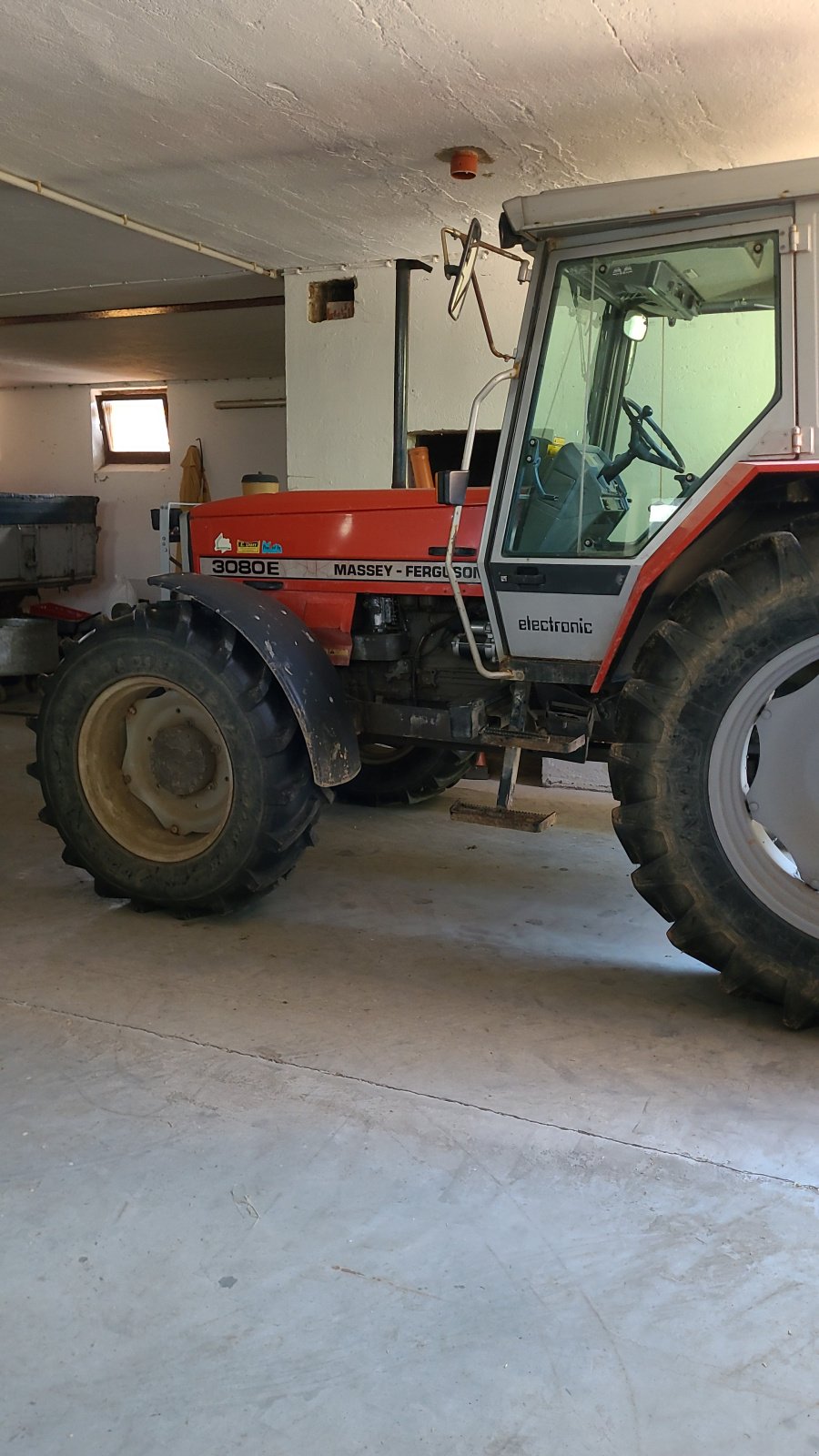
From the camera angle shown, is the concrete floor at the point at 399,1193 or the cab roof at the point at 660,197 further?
the cab roof at the point at 660,197

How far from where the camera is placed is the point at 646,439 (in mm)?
3049

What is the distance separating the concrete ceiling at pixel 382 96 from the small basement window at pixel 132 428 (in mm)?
6048

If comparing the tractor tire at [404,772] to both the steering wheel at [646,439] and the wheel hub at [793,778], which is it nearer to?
the steering wheel at [646,439]

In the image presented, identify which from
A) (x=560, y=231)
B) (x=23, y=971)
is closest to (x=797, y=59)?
(x=560, y=231)

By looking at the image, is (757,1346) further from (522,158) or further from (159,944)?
(522,158)

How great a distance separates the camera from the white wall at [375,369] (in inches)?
205

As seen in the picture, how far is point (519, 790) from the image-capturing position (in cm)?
505

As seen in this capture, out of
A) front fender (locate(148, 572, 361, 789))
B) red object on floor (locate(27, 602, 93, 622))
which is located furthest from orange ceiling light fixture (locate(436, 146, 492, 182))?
red object on floor (locate(27, 602, 93, 622))

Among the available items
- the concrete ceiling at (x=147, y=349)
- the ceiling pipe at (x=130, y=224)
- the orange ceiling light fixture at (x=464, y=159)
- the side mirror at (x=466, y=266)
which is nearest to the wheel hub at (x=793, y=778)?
the side mirror at (x=466, y=266)

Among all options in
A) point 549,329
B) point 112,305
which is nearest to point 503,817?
point 549,329

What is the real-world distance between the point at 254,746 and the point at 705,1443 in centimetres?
217

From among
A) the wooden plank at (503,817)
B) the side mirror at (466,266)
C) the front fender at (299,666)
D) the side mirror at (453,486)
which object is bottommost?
the wooden plank at (503,817)

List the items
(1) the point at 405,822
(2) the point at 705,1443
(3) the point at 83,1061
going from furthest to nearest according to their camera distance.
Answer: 1. (1) the point at 405,822
2. (3) the point at 83,1061
3. (2) the point at 705,1443

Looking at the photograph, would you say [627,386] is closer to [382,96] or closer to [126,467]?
[382,96]
